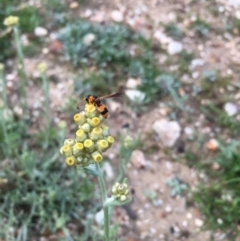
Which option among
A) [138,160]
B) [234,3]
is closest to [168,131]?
[138,160]

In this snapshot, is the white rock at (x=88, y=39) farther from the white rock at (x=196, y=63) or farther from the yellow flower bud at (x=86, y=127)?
the yellow flower bud at (x=86, y=127)

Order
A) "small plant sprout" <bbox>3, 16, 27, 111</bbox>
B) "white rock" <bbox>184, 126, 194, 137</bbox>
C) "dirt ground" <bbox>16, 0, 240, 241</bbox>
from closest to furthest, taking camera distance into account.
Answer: "small plant sprout" <bbox>3, 16, 27, 111</bbox>
"dirt ground" <bbox>16, 0, 240, 241</bbox>
"white rock" <bbox>184, 126, 194, 137</bbox>

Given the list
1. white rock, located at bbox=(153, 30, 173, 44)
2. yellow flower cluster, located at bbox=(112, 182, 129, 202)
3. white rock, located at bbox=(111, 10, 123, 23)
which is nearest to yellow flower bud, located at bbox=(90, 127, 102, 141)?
yellow flower cluster, located at bbox=(112, 182, 129, 202)

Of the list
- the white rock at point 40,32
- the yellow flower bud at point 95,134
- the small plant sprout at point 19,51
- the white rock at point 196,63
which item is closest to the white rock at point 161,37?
the white rock at point 196,63

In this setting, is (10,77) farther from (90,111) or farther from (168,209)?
(90,111)

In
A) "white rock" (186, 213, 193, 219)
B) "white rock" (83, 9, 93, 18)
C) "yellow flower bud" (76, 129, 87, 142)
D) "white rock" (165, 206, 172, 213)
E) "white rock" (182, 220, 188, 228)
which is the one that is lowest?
"white rock" (182, 220, 188, 228)

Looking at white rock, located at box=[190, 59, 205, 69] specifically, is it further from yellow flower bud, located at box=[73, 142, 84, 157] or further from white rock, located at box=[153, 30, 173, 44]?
yellow flower bud, located at box=[73, 142, 84, 157]

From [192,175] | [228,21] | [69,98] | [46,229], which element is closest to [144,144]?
[192,175]
